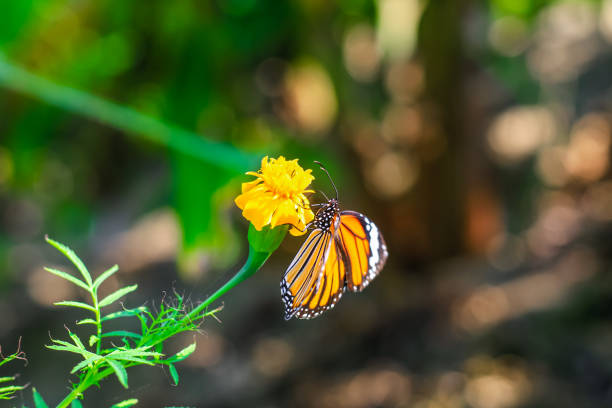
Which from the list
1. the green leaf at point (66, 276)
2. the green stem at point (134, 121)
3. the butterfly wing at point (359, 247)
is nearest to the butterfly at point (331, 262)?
the butterfly wing at point (359, 247)

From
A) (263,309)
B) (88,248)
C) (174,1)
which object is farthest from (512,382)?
(88,248)

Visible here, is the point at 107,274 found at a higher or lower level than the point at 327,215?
lower

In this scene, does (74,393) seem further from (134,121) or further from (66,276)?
(134,121)

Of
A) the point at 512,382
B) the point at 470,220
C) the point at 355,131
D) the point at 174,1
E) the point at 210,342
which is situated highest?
the point at 174,1

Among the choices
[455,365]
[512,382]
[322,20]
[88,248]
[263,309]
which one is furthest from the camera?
[88,248]

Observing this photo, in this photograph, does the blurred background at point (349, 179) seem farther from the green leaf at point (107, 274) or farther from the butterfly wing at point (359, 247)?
the green leaf at point (107, 274)

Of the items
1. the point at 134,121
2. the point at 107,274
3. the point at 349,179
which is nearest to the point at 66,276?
the point at 107,274

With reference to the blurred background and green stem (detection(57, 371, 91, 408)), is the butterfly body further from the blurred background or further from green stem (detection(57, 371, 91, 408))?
the blurred background

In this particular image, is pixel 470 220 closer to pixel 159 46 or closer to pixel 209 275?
pixel 209 275

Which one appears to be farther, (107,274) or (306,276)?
(306,276)
